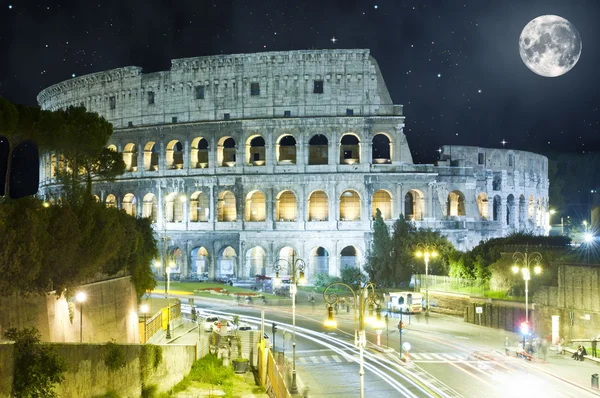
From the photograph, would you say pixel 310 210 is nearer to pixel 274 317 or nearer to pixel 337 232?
pixel 337 232

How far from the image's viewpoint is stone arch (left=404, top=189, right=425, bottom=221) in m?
54.8

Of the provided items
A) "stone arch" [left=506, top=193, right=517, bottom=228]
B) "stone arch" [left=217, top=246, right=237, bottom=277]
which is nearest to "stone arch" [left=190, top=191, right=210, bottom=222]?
"stone arch" [left=217, top=246, right=237, bottom=277]

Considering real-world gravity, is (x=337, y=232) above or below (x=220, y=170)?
below

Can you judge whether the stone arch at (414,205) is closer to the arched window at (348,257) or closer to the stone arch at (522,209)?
the arched window at (348,257)

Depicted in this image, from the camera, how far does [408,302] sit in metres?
39.3

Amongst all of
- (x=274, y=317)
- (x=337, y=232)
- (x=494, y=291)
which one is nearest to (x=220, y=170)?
(x=337, y=232)

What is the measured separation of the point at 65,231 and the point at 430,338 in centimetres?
1962

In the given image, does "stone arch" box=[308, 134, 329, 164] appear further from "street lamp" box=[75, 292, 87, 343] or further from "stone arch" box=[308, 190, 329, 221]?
"street lamp" box=[75, 292, 87, 343]

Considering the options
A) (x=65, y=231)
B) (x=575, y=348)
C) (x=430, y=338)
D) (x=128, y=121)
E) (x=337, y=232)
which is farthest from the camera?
(x=128, y=121)

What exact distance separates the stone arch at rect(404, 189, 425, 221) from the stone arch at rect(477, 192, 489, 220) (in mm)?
6339

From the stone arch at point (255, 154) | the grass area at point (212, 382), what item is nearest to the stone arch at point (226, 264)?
the stone arch at point (255, 154)

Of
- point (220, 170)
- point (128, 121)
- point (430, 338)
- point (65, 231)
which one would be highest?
point (128, 121)

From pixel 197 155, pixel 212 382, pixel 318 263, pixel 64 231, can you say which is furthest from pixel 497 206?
pixel 64 231

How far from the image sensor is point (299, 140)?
179 feet
